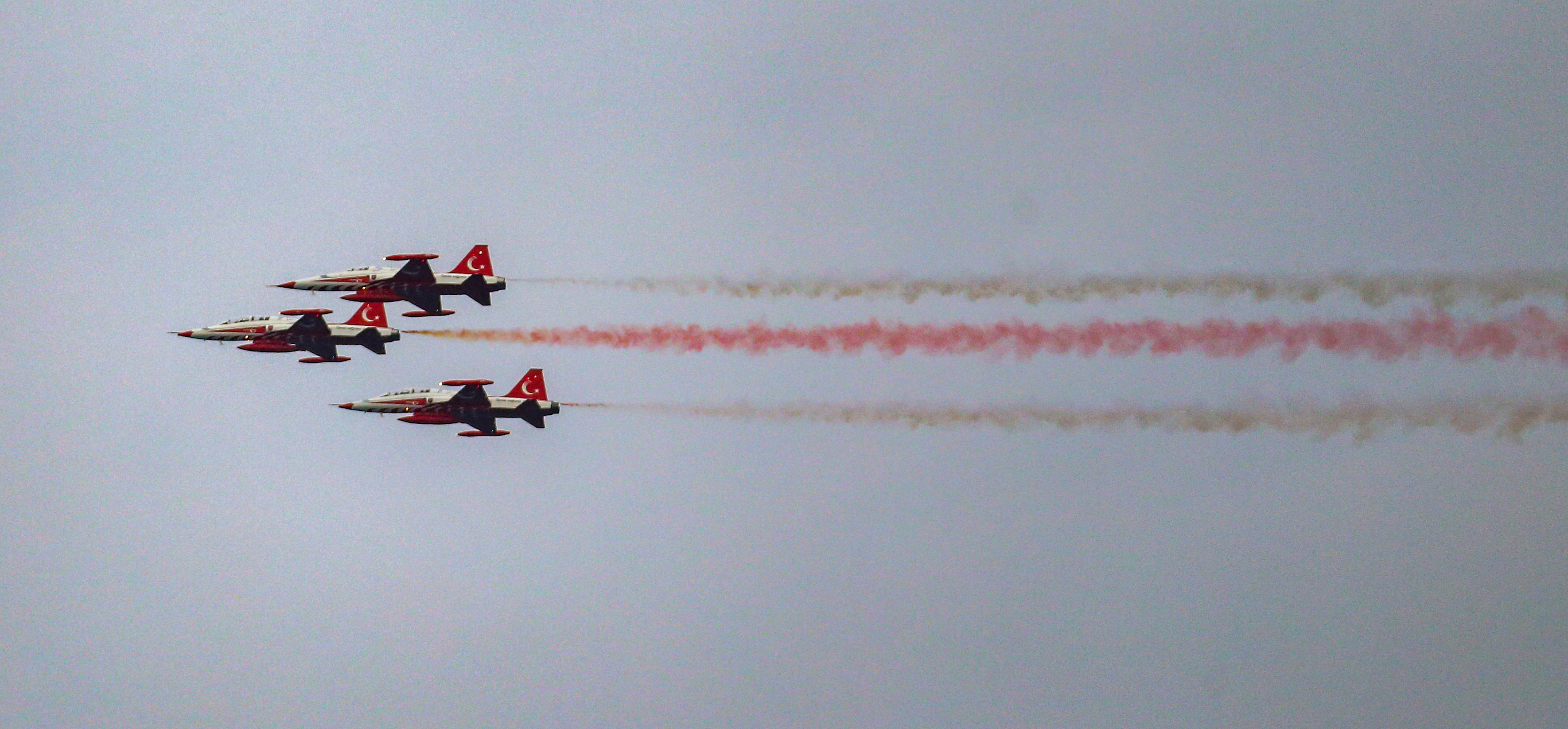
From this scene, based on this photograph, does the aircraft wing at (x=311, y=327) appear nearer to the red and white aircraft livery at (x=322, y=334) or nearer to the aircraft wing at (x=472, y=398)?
the red and white aircraft livery at (x=322, y=334)

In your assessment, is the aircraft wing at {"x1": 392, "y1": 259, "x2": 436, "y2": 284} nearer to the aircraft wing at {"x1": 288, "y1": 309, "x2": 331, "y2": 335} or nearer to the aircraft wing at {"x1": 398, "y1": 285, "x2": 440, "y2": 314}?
the aircraft wing at {"x1": 398, "y1": 285, "x2": 440, "y2": 314}

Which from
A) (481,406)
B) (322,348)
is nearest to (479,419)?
(481,406)

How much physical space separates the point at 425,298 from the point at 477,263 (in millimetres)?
2690

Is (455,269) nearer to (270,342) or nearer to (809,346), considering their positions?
(270,342)

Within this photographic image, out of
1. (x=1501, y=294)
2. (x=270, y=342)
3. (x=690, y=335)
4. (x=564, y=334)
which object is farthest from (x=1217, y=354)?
Result: (x=270, y=342)

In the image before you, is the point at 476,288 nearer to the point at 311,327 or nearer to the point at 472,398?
the point at 472,398

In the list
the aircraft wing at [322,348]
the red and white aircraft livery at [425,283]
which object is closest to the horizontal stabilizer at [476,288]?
the red and white aircraft livery at [425,283]

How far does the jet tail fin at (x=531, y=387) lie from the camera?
79125mm

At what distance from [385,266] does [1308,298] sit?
38102 mm

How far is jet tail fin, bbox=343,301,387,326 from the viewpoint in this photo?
81.5 m

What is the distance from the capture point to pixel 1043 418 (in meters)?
70.9

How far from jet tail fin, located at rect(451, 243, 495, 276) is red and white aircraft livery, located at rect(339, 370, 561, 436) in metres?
4.61

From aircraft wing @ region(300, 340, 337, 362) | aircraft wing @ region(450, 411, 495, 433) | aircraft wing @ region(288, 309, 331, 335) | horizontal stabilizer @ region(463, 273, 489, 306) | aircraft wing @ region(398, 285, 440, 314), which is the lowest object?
aircraft wing @ region(450, 411, 495, 433)

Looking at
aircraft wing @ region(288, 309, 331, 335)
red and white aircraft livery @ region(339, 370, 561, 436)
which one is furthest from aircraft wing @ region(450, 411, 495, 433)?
aircraft wing @ region(288, 309, 331, 335)
